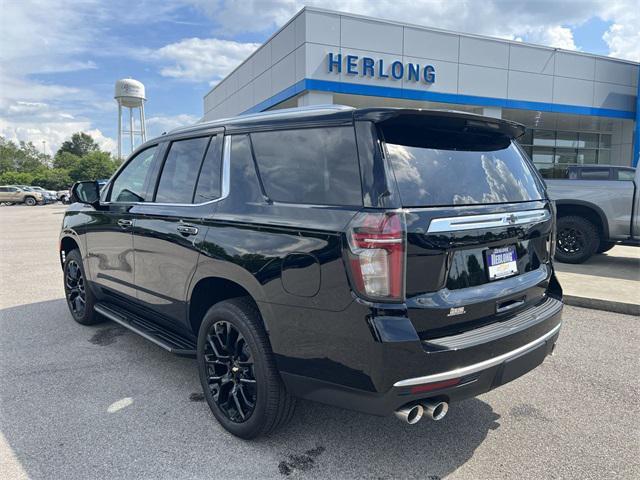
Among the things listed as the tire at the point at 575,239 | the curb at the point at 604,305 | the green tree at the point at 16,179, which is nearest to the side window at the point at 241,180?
the curb at the point at 604,305

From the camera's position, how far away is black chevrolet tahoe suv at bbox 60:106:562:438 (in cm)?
226

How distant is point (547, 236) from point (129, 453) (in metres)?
2.91

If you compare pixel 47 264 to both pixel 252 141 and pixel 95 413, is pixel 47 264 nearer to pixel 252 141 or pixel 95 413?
pixel 95 413

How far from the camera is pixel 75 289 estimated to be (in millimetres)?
5320

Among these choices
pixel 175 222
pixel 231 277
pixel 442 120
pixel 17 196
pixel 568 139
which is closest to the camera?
pixel 442 120

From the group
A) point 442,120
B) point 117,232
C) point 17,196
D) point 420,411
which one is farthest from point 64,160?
point 420,411

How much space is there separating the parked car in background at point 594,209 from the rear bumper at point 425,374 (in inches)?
242

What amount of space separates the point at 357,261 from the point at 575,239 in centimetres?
742

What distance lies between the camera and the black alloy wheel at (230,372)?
286cm

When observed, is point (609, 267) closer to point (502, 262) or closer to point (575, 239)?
point (575, 239)

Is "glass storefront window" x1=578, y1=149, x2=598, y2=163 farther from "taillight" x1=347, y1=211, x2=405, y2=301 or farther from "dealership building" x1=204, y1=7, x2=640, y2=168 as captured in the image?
"taillight" x1=347, y1=211, x2=405, y2=301

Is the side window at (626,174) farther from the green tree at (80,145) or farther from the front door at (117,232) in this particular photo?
the green tree at (80,145)

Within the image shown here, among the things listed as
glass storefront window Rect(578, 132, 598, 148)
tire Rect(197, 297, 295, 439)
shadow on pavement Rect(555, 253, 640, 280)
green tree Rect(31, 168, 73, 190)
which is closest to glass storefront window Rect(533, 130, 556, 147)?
glass storefront window Rect(578, 132, 598, 148)

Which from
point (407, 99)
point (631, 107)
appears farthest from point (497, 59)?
point (631, 107)
